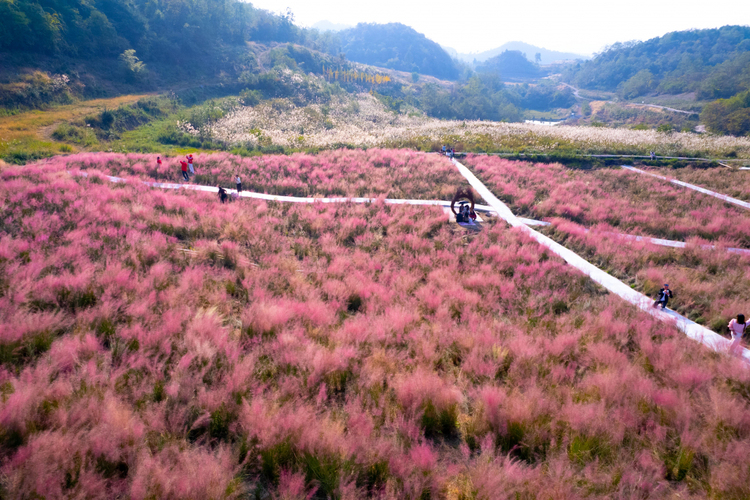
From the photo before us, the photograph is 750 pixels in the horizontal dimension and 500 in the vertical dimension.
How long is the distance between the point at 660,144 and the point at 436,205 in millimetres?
35169

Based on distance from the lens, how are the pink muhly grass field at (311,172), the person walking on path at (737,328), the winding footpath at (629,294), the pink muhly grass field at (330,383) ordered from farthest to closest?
1. the pink muhly grass field at (311,172)
2. the winding footpath at (629,294)
3. the person walking on path at (737,328)
4. the pink muhly grass field at (330,383)

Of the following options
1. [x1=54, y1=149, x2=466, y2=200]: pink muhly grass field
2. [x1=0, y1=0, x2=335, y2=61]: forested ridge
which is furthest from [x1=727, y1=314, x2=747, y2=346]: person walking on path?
[x1=0, y1=0, x2=335, y2=61]: forested ridge

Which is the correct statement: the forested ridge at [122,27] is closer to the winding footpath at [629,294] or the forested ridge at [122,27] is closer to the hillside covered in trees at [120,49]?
the hillside covered in trees at [120,49]

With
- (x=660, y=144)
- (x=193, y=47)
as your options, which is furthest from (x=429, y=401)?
(x=193, y=47)

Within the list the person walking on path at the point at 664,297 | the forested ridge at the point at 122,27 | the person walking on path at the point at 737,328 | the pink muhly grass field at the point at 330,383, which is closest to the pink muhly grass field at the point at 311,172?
the pink muhly grass field at the point at 330,383

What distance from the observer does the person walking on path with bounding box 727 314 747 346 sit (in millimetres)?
6703

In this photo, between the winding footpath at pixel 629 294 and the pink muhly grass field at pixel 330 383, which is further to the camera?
the winding footpath at pixel 629 294

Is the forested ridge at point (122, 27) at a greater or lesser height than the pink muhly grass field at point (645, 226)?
greater

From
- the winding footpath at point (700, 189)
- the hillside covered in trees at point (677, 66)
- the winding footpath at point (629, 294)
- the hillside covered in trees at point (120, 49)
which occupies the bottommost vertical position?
the winding footpath at point (629, 294)

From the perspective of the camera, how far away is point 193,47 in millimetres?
78062

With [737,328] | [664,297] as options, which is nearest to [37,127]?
[664,297]

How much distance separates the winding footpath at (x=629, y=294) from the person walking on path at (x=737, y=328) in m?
0.16

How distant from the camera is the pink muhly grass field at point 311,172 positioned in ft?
64.7

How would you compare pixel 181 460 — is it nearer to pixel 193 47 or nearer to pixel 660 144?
pixel 660 144
